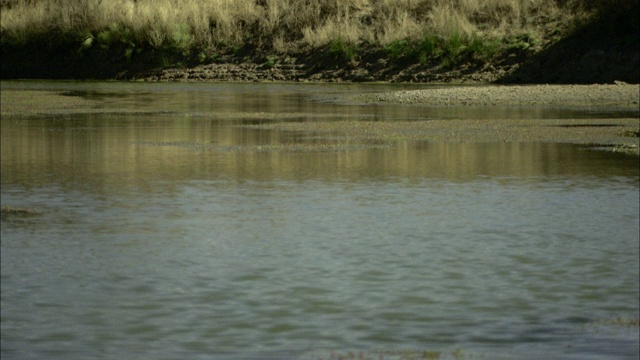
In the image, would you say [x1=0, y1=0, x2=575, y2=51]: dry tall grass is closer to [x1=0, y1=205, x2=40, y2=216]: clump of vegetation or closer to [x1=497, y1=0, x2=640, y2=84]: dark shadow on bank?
[x1=497, y1=0, x2=640, y2=84]: dark shadow on bank

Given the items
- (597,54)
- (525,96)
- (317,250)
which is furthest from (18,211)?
(597,54)

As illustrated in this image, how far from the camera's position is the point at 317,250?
32.6ft

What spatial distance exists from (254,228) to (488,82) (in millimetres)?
25134

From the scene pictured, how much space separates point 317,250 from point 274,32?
109 feet

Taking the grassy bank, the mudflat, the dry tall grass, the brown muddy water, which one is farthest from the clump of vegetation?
the dry tall grass

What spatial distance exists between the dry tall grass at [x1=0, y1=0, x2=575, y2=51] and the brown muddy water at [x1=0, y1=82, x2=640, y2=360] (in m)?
20.6

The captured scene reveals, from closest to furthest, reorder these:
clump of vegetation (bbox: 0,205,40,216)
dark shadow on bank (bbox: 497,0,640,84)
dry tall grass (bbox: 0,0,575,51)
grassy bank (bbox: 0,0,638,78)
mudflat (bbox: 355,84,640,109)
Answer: clump of vegetation (bbox: 0,205,40,216), mudflat (bbox: 355,84,640,109), dark shadow on bank (bbox: 497,0,640,84), grassy bank (bbox: 0,0,638,78), dry tall grass (bbox: 0,0,575,51)

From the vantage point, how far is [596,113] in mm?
25641

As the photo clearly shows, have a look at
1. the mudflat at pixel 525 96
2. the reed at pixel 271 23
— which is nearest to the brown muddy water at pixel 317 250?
the mudflat at pixel 525 96

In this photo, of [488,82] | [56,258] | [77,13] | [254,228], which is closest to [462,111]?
[488,82]

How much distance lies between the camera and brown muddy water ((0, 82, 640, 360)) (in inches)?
279

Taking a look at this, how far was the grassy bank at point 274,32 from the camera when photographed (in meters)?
38.2

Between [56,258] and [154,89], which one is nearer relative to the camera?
[56,258]

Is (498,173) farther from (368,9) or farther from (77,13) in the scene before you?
(77,13)
